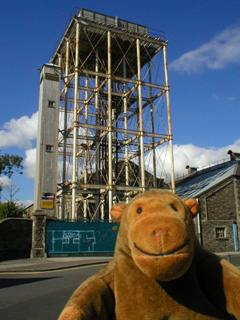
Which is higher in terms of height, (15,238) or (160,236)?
(160,236)

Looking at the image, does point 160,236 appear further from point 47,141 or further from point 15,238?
point 47,141

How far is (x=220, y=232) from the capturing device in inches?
946

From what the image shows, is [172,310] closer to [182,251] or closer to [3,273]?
[182,251]

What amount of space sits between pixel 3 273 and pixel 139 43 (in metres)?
22.5

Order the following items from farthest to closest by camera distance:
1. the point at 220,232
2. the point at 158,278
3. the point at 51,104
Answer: the point at 220,232
the point at 51,104
the point at 158,278

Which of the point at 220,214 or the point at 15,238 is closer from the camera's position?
the point at 15,238

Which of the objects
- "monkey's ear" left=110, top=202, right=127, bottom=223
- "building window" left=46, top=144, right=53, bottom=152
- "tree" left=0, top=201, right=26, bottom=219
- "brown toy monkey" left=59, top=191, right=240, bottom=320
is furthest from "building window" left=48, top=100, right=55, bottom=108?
"brown toy monkey" left=59, top=191, right=240, bottom=320

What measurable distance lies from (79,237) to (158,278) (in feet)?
59.7

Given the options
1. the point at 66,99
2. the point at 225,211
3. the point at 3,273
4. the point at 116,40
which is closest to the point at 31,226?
the point at 3,273

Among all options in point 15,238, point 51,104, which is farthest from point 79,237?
point 51,104

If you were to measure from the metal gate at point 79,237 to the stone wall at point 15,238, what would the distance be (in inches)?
48.6

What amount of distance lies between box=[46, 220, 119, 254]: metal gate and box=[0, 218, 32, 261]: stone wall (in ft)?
4.05

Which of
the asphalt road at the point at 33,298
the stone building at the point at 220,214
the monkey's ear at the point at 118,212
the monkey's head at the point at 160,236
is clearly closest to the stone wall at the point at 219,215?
the stone building at the point at 220,214

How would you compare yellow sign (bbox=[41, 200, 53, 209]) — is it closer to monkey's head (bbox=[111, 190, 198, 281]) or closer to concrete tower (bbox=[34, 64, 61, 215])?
concrete tower (bbox=[34, 64, 61, 215])
